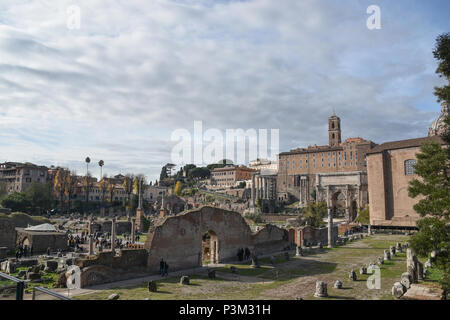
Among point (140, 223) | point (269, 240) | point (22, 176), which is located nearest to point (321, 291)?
point (269, 240)

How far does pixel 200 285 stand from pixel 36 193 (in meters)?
61.8

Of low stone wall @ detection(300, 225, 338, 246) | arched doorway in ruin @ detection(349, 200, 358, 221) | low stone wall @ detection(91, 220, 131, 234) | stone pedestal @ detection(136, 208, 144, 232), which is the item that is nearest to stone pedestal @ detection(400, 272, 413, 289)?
low stone wall @ detection(300, 225, 338, 246)

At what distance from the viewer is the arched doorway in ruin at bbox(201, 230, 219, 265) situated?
22.3m

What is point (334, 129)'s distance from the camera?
109750mm

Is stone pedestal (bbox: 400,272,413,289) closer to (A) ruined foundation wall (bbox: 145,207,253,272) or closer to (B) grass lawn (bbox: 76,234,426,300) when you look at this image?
(B) grass lawn (bbox: 76,234,426,300)

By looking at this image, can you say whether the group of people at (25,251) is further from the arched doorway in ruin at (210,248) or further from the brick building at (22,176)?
the brick building at (22,176)

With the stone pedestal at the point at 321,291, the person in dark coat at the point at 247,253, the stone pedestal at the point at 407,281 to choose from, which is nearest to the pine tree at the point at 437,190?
the stone pedestal at the point at 407,281

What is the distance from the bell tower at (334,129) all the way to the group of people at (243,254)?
92282 mm

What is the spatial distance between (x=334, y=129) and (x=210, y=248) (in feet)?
316

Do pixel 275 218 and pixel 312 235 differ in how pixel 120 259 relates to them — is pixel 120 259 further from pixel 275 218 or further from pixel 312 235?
pixel 275 218

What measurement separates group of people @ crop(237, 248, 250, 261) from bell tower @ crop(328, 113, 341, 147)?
92282 mm
